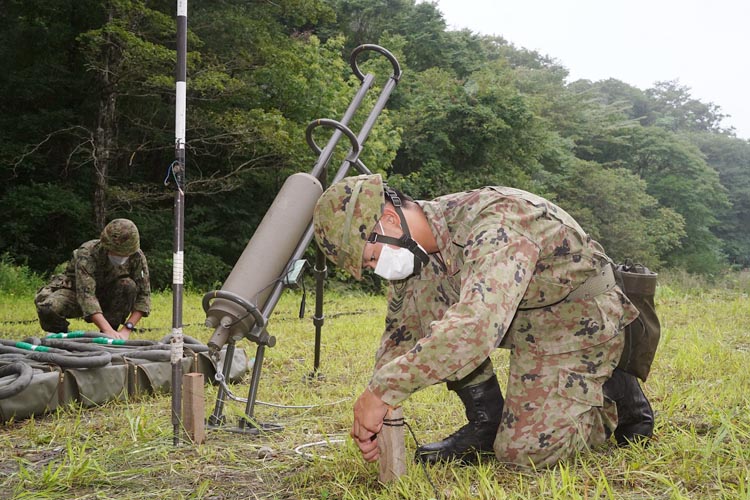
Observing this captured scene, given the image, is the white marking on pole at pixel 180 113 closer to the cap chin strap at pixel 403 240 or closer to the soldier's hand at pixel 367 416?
the cap chin strap at pixel 403 240

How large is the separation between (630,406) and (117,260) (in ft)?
13.6

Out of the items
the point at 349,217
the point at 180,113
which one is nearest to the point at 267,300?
the point at 180,113

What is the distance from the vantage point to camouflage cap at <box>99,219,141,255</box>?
508 cm

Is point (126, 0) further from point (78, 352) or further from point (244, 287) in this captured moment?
point (244, 287)

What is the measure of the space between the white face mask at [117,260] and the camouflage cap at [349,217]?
11.3 ft

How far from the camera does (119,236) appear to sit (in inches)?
200

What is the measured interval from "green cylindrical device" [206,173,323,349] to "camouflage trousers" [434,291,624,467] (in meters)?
1.20

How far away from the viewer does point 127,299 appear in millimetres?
5449

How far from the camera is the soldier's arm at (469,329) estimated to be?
194cm

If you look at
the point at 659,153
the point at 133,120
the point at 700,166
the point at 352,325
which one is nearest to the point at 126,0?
the point at 133,120

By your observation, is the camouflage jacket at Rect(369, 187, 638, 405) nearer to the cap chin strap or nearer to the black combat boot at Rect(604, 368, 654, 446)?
the cap chin strap

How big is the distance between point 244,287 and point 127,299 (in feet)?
8.97

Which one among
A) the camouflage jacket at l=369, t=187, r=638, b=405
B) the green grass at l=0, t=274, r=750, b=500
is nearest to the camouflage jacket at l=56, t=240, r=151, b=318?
the green grass at l=0, t=274, r=750, b=500

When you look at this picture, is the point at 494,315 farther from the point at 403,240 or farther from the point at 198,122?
the point at 198,122
